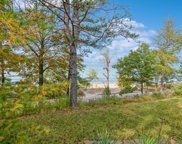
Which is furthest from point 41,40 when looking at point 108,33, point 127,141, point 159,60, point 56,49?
point 159,60

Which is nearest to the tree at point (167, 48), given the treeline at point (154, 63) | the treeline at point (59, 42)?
the treeline at point (154, 63)

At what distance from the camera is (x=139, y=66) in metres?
22.7

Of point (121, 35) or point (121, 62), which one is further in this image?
point (121, 62)

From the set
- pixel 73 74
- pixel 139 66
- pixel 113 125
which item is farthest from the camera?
pixel 139 66

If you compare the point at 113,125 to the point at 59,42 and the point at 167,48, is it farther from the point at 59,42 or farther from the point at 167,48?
the point at 167,48

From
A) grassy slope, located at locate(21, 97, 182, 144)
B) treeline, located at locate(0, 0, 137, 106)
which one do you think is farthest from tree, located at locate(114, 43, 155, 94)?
grassy slope, located at locate(21, 97, 182, 144)

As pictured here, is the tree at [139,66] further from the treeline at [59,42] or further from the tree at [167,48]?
the treeline at [59,42]

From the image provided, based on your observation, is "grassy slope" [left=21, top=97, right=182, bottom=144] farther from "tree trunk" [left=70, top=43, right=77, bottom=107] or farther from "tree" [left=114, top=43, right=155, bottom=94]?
"tree" [left=114, top=43, right=155, bottom=94]

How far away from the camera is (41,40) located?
44.8 ft

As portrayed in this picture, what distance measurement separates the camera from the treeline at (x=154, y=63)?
22.7m

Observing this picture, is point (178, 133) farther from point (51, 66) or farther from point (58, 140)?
point (51, 66)

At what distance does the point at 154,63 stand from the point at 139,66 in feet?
4.76

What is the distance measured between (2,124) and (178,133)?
16.3ft

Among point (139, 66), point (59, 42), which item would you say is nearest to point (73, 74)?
point (59, 42)
